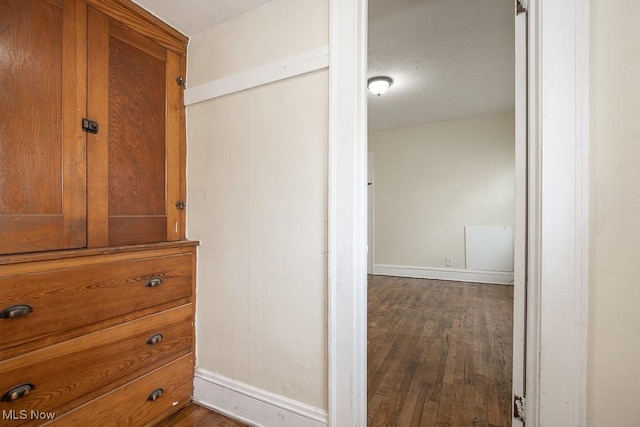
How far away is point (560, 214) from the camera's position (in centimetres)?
93

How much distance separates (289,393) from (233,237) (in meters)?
0.85

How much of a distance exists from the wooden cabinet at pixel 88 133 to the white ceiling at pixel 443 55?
1.56 meters

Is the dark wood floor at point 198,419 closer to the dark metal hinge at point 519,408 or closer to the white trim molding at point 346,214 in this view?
the white trim molding at point 346,214

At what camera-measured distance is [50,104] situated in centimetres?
114

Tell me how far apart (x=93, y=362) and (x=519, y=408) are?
1.77 meters

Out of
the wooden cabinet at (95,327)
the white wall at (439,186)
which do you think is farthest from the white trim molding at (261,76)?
the white wall at (439,186)

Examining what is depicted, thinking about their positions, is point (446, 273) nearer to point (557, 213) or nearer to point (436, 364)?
point (436, 364)

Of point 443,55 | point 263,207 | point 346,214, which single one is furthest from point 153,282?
point 443,55

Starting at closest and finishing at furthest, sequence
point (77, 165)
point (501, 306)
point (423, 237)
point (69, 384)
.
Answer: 1. point (69, 384)
2. point (77, 165)
3. point (501, 306)
4. point (423, 237)

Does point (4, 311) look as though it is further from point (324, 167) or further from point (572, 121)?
point (572, 121)

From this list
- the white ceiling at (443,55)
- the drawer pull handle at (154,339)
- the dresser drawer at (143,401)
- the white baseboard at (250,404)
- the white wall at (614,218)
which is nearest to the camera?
the white wall at (614,218)

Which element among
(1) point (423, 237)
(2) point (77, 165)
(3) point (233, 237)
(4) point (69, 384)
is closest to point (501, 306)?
(1) point (423, 237)

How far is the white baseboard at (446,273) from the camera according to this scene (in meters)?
4.04

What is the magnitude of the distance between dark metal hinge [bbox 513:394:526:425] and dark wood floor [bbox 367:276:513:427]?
0.46 m
